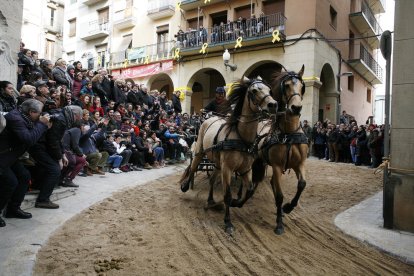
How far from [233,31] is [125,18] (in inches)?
421

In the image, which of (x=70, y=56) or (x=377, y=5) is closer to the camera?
(x=377, y=5)

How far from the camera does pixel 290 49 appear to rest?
18.1 meters

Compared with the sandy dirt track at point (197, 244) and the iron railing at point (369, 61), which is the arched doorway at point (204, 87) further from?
the sandy dirt track at point (197, 244)

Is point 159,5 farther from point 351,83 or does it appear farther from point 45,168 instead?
point 45,168

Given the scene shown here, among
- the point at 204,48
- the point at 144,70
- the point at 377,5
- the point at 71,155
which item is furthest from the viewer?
the point at 377,5

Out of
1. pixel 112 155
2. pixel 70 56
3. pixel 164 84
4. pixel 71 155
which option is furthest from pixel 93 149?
pixel 70 56

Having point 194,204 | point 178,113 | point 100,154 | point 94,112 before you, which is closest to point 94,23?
point 178,113

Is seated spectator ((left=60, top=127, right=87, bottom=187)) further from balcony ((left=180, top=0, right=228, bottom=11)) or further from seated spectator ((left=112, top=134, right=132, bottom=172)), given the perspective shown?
balcony ((left=180, top=0, right=228, bottom=11))

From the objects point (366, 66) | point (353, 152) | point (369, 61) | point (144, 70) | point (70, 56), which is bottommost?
point (353, 152)

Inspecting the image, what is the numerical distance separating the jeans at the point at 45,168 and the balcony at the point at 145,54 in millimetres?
18587

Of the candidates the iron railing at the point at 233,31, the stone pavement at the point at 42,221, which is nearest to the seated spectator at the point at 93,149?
the stone pavement at the point at 42,221

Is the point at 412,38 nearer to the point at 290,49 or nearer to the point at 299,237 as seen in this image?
the point at 299,237

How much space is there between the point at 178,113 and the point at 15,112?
11889mm

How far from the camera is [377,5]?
2934 cm
